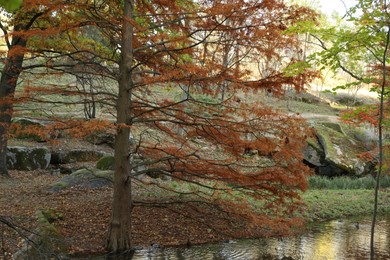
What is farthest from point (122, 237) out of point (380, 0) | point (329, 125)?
point (329, 125)

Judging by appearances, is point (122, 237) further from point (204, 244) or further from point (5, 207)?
point (5, 207)

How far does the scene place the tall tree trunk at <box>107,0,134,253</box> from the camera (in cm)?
746

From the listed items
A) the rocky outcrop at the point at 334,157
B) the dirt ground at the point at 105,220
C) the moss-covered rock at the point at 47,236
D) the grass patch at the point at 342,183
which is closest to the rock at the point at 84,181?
the dirt ground at the point at 105,220

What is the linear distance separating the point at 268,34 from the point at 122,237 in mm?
4574

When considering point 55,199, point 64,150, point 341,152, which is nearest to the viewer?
point 55,199

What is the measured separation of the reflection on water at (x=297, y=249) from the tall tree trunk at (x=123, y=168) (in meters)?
0.50

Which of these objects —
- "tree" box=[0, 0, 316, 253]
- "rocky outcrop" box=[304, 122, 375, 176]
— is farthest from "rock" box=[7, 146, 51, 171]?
"rocky outcrop" box=[304, 122, 375, 176]

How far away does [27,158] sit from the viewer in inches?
586

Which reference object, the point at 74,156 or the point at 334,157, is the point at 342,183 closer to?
the point at 334,157

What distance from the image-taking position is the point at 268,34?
22.5 feet

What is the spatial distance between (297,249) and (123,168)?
4110 millimetres

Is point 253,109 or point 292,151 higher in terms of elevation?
point 253,109

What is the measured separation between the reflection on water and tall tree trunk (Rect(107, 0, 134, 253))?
0.50m

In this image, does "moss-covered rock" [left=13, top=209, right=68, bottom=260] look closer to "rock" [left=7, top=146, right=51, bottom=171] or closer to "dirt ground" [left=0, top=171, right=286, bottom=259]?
"dirt ground" [left=0, top=171, right=286, bottom=259]
